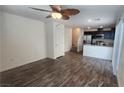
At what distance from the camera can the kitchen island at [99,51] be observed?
5.59 m

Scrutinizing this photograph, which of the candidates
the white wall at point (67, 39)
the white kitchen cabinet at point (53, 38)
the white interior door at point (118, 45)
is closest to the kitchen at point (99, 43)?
the white wall at point (67, 39)

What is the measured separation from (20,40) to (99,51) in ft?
15.2

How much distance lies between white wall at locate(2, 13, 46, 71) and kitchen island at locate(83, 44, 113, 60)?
3122 millimetres

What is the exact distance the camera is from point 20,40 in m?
4.12

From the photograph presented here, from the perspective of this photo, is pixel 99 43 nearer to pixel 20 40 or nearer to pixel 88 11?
pixel 88 11

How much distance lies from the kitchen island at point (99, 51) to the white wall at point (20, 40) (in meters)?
3.12

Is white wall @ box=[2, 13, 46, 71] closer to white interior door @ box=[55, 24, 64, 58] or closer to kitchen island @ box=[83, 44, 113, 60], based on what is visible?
white interior door @ box=[55, 24, 64, 58]

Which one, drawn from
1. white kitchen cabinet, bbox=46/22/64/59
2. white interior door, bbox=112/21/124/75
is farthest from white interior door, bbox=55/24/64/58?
white interior door, bbox=112/21/124/75

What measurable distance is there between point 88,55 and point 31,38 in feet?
12.8

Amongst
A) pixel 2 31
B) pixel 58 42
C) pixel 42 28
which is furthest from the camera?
pixel 58 42

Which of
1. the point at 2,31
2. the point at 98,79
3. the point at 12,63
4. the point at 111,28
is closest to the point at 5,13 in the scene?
the point at 2,31

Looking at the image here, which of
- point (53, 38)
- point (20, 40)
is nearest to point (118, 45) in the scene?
point (53, 38)

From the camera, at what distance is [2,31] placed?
346 cm
